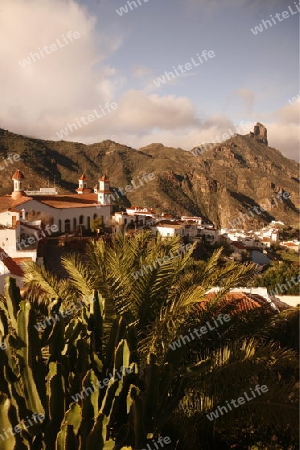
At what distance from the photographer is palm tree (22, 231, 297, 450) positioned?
3928 mm

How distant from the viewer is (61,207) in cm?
3325

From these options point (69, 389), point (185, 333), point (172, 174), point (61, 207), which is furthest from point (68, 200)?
point (172, 174)

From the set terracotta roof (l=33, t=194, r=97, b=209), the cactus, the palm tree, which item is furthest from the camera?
terracotta roof (l=33, t=194, r=97, b=209)

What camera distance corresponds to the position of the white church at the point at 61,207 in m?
29.6

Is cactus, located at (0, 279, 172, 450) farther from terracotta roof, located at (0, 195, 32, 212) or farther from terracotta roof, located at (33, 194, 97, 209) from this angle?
terracotta roof, located at (33, 194, 97, 209)

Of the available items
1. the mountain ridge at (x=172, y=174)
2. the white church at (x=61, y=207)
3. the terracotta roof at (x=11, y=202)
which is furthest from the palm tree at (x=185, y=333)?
the mountain ridge at (x=172, y=174)

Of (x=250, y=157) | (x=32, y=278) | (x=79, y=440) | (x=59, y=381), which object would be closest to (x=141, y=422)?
(x=79, y=440)

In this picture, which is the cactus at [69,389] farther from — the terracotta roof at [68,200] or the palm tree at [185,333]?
the terracotta roof at [68,200]

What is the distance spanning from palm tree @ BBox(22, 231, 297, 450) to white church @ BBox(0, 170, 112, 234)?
22735 mm

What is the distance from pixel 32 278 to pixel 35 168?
8614cm

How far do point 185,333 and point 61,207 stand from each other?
98.1ft

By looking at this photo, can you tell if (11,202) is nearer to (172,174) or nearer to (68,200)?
(68,200)

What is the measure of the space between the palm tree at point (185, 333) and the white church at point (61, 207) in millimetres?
22735

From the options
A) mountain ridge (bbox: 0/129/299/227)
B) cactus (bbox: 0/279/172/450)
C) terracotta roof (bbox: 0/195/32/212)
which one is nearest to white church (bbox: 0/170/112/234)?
terracotta roof (bbox: 0/195/32/212)
